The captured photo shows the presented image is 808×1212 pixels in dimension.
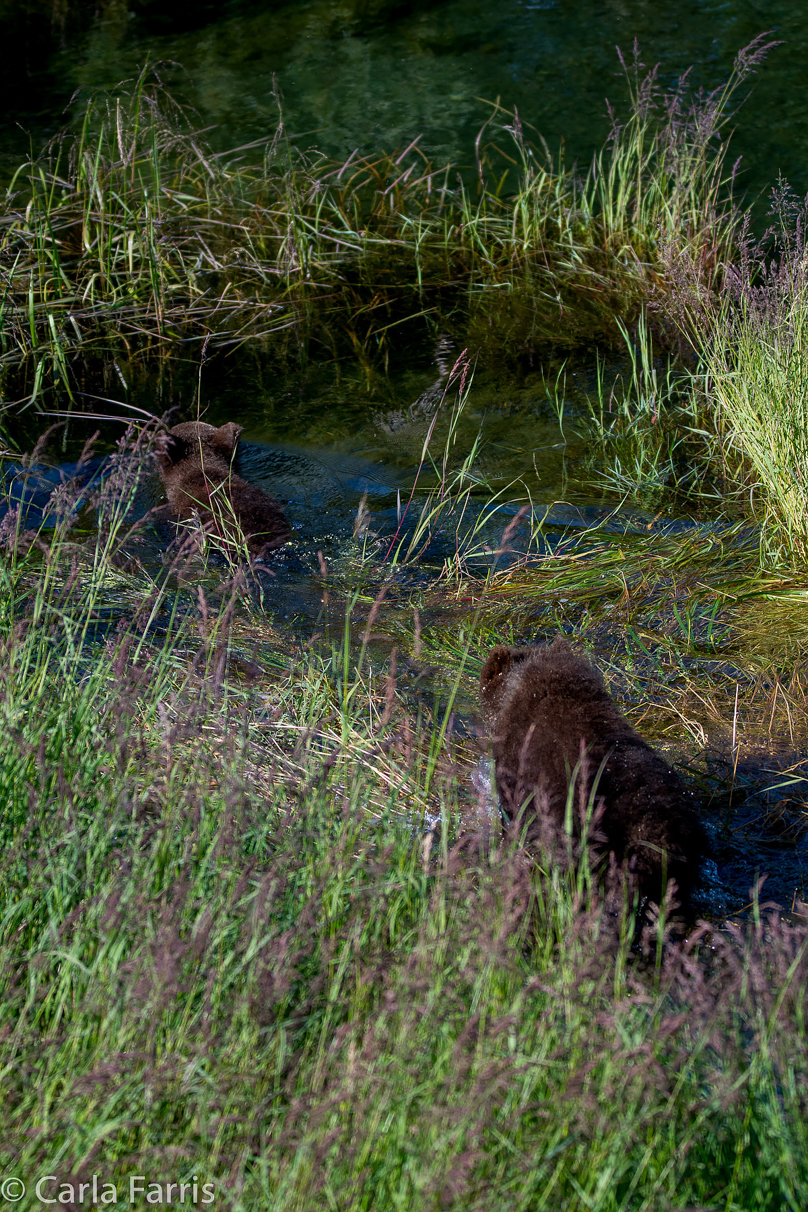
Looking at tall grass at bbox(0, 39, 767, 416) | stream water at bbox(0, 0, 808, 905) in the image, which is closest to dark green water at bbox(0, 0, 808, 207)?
stream water at bbox(0, 0, 808, 905)

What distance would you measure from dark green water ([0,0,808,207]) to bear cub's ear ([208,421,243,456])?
5.49 m

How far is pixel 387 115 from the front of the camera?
11578 millimetres

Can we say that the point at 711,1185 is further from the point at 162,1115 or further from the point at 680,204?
the point at 680,204

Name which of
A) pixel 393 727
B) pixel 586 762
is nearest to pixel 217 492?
pixel 393 727

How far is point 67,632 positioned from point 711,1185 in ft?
7.25

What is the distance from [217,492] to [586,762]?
3.01 meters

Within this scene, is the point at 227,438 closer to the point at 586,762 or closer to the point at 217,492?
the point at 217,492

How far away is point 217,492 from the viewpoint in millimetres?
5469

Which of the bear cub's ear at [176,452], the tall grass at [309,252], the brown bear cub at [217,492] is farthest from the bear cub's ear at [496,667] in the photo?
the tall grass at [309,252]

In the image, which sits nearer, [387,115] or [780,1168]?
[780,1168]

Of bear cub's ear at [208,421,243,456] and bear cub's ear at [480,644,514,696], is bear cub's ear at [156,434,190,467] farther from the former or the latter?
bear cub's ear at [480,644,514,696]

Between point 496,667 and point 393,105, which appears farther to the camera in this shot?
point 393,105

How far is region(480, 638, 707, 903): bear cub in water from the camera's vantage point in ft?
10.5

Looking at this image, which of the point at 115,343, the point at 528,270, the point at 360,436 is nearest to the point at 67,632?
the point at 360,436
